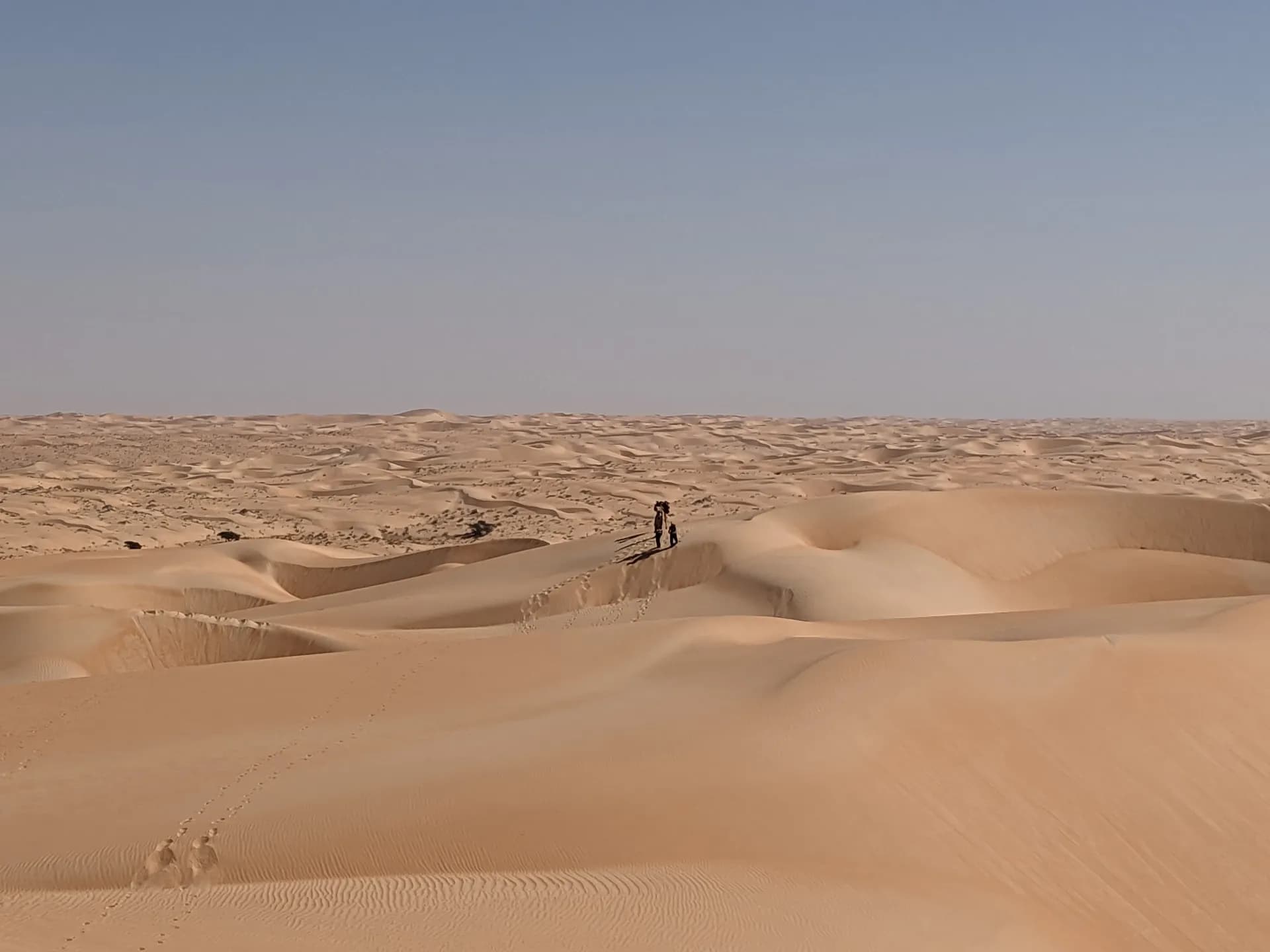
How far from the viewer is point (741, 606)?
18.0m

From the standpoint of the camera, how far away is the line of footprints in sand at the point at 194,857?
609 cm

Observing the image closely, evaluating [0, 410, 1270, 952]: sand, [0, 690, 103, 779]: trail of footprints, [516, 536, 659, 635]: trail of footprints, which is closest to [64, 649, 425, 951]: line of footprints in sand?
[0, 410, 1270, 952]: sand

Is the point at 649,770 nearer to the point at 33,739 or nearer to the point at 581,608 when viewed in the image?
the point at 33,739

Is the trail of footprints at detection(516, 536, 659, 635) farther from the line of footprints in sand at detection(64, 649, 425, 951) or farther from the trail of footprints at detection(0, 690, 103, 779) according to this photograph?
the line of footprints in sand at detection(64, 649, 425, 951)

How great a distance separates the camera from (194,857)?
271 inches

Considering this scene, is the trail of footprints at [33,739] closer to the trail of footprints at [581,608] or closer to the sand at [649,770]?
the sand at [649,770]

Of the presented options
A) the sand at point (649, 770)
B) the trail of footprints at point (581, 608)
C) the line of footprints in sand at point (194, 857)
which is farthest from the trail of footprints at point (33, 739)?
the trail of footprints at point (581, 608)

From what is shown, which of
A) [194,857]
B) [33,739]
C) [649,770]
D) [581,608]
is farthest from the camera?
[581,608]

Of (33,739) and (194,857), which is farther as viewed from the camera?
(33,739)

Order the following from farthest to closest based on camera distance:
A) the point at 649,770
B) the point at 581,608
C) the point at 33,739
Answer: the point at 581,608
the point at 33,739
the point at 649,770

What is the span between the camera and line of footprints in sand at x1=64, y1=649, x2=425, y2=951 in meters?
6.09

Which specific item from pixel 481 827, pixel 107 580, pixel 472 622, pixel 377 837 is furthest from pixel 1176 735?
pixel 107 580

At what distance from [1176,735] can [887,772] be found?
2661 mm

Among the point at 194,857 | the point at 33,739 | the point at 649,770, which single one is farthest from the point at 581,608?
the point at 194,857
